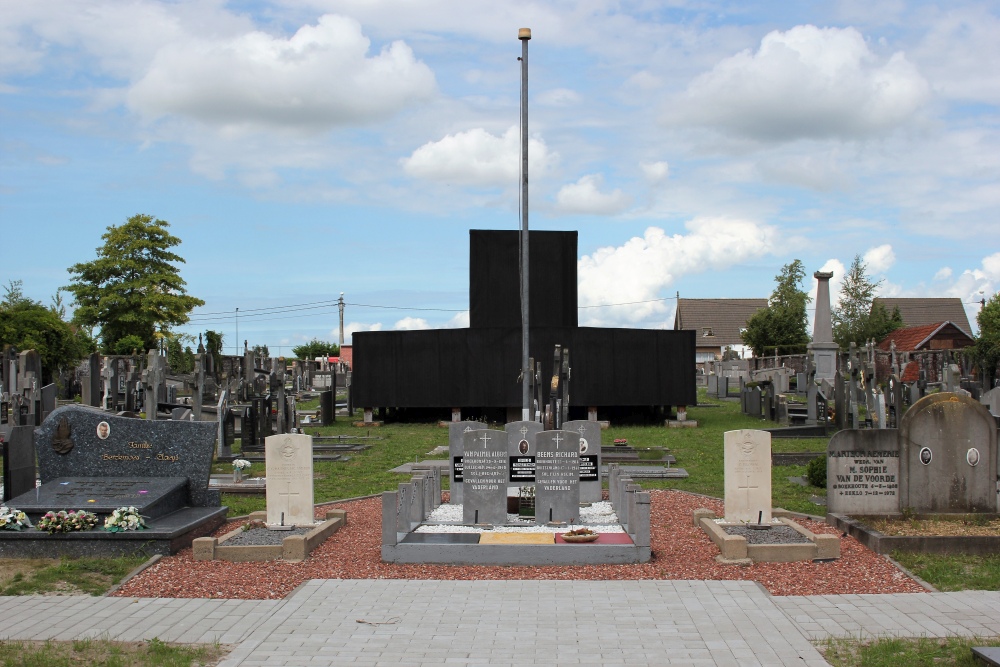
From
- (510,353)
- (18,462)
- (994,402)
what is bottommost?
(18,462)

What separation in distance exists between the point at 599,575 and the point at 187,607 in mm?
4093

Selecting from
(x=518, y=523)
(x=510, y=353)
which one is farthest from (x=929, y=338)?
(x=518, y=523)

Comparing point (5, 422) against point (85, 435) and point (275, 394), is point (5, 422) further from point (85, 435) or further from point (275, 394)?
point (85, 435)

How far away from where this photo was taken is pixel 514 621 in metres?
7.93

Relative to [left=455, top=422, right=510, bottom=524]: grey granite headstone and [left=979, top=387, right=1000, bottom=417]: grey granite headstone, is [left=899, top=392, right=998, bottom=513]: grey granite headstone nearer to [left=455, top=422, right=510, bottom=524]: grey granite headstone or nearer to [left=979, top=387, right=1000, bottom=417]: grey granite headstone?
[left=455, top=422, right=510, bottom=524]: grey granite headstone

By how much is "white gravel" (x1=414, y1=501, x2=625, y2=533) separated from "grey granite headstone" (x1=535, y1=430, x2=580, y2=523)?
20 centimetres

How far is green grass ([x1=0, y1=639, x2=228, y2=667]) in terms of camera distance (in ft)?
22.7

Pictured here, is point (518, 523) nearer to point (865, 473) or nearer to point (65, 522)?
point (865, 473)

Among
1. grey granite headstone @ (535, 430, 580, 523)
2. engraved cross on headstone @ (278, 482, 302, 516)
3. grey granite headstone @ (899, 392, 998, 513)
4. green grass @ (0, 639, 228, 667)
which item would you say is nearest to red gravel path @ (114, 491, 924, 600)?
engraved cross on headstone @ (278, 482, 302, 516)

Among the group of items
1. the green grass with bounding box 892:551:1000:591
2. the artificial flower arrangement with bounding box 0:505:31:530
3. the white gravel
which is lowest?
the green grass with bounding box 892:551:1000:591

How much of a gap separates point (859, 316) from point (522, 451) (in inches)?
2207

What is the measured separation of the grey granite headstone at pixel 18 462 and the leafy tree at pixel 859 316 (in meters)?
56.3

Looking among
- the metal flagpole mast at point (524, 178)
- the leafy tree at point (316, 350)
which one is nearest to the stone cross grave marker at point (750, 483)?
the metal flagpole mast at point (524, 178)

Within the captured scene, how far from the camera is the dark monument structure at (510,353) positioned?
94.0 feet
